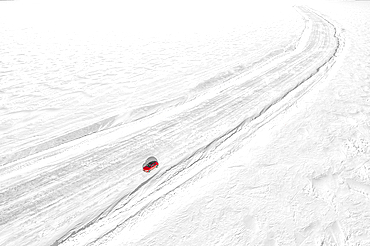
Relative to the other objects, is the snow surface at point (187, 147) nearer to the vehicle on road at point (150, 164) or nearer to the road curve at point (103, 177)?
the road curve at point (103, 177)

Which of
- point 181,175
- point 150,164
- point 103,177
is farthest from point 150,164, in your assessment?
point 103,177

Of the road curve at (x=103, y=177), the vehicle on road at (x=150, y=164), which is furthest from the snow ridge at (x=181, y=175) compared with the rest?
the vehicle on road at (x=150, y=164)

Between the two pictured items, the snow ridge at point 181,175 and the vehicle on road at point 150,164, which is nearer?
the snow ridge at point 181,175

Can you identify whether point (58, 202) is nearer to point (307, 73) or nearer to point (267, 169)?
point (267, 169)

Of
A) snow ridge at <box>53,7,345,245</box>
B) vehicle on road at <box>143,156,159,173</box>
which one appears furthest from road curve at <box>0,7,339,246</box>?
vehicle on road at <box>143,156,159,173</box>

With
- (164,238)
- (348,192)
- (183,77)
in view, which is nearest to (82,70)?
(183,77)

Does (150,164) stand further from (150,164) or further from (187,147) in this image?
(187,147)
